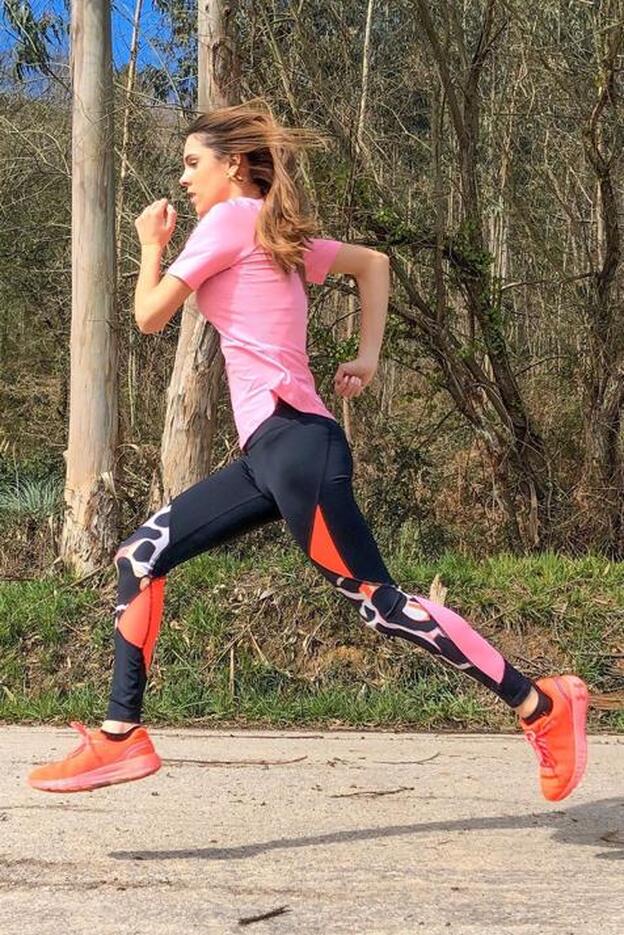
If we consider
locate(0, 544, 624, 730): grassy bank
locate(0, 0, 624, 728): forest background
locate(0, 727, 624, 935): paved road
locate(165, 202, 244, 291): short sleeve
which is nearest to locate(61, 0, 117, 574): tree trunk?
locate(0, 0, 624, 728): forest background

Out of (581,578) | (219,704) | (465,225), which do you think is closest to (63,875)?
(219,704)

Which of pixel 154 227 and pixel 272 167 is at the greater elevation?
pixel 272 167

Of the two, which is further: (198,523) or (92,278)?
(92,278)

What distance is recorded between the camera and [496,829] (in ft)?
12.6

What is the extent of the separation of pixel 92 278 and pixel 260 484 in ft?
14.7

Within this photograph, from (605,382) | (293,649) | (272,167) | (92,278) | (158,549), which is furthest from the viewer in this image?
(605,382)

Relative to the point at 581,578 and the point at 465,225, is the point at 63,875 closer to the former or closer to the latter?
the point at 581,578

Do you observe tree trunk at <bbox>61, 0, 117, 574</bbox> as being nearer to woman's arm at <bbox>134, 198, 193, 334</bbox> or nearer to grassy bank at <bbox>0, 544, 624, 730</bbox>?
grassy bank at <bbox>0, 544, 624, 730</bbox>

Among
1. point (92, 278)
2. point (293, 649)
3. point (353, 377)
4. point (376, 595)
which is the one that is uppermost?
point (92, 278)

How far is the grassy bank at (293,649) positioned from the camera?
229 inches

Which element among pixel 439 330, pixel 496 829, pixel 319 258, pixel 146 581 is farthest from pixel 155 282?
pixel 439 330

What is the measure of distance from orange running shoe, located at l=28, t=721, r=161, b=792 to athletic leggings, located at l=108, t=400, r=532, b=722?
88 mm

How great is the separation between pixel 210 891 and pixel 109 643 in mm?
3318

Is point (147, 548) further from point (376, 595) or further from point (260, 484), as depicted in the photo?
point (376, 595)
